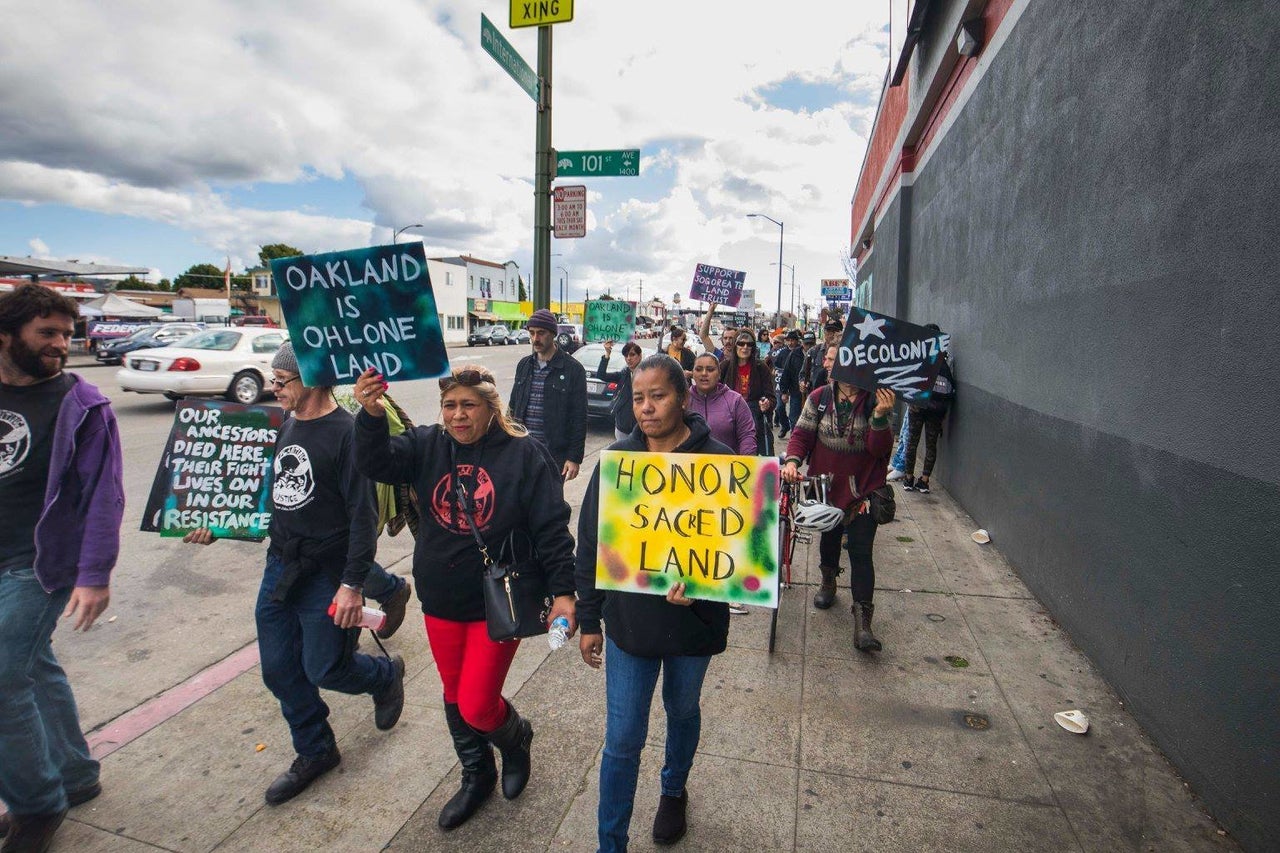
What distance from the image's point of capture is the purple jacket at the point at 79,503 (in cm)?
268

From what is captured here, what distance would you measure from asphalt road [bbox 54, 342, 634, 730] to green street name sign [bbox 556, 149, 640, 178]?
392 centimetres

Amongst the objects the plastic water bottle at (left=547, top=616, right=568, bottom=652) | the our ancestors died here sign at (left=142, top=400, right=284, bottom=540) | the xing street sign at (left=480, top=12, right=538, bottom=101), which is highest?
the xing street sign at (left=480, top=12, right=538, bottom=101)

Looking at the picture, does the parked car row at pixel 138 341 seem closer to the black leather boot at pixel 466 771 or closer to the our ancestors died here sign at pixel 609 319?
the our ancestors died here sign at pixel 609 319

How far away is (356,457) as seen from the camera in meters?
2.69

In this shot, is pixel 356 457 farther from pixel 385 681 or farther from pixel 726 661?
pixel 726 661

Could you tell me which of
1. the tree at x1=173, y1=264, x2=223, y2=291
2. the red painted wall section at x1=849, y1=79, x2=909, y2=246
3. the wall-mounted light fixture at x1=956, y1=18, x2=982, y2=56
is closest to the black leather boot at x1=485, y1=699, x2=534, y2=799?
the wall-mounted light fixture at x1=956, y1=18, x2=982, y2=56

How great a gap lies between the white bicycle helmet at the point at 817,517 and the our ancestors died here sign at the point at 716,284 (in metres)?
9.68

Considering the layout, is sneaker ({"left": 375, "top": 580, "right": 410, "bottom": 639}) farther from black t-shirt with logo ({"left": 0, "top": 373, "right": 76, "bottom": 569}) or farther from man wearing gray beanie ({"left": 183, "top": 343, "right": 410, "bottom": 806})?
black t-shirt with logo ({"left": 0, "top": 373, "right": 76, "bottom": 569})

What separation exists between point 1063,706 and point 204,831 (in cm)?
414

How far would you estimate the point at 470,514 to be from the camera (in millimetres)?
2729

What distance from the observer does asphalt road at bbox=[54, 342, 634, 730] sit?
398cm

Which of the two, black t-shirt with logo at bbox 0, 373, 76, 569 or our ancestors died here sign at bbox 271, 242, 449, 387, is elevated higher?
our ancestors died here sign at bbox 271, 242, 449, 387

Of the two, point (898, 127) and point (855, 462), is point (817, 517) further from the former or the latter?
point (898, 127)

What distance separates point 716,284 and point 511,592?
39.0 feet
